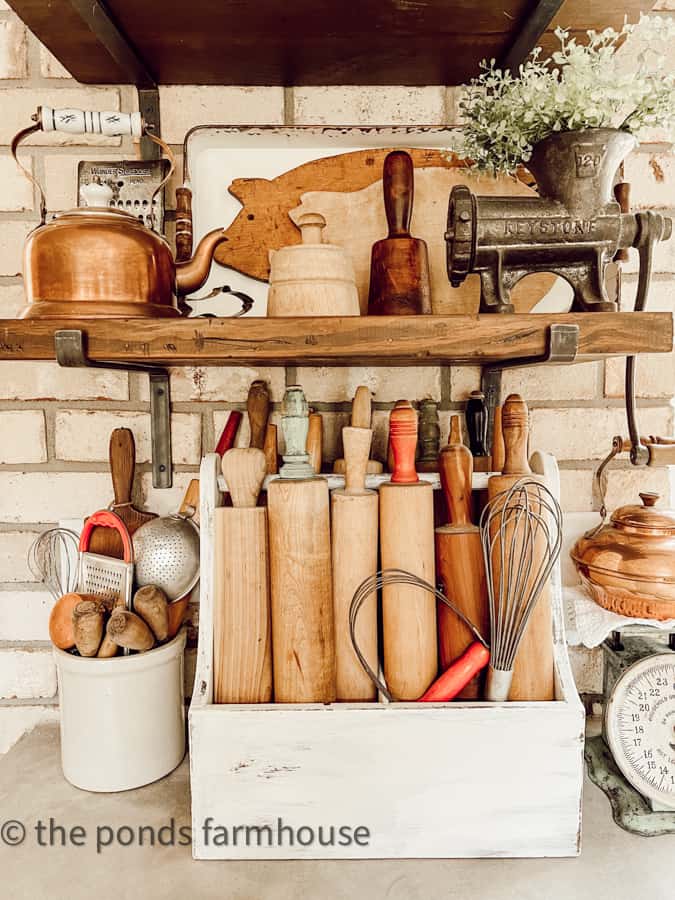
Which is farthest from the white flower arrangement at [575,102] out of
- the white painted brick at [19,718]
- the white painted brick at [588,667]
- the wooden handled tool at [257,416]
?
the white painted brick at [19,718]

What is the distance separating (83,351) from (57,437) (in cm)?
33

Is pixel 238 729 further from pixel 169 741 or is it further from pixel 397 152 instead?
pixel 397 152

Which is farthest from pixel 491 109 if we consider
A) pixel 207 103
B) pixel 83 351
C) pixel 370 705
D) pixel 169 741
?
pixel 169 741

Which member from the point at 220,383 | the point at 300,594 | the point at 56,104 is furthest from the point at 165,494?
the point at 56,104

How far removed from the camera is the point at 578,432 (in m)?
0.90

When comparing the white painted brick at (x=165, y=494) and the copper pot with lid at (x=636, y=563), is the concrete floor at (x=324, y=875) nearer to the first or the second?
the copper pot with lid at (x=636, y=563)

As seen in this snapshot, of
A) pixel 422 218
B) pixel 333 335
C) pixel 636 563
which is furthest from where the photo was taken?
pixel 422 218

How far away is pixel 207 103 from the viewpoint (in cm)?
87

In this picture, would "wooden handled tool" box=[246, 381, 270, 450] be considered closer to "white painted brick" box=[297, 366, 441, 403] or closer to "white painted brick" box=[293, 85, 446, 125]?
"white painted brick" box=[297, 366, 441, 403]

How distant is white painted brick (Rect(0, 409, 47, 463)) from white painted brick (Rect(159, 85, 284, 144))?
1.32ft

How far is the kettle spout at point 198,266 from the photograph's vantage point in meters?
0.74

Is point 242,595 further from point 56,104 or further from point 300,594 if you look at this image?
point 56,104

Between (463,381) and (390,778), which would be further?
(463,381)

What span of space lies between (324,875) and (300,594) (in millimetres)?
257
